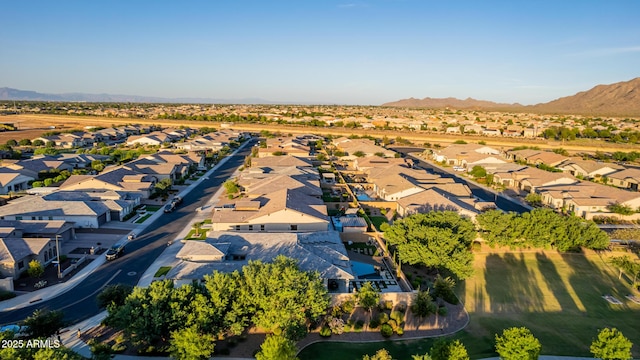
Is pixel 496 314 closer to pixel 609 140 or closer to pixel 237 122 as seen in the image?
pixel 609 140

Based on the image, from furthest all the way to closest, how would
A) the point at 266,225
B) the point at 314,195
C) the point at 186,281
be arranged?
the point at 314,195, the point at 266,225, the point at 186,281

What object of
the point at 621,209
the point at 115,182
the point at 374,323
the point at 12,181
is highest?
the point at 115,182

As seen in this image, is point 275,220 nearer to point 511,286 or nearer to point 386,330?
point 386,330

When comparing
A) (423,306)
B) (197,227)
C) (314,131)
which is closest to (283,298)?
(423,306)

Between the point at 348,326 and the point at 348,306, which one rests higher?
the point at 348,306

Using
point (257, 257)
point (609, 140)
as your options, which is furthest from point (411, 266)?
point (609, 140)

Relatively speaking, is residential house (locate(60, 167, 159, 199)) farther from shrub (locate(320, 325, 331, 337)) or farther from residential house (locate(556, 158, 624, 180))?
residential house (locate(556, 158, 624, 180))

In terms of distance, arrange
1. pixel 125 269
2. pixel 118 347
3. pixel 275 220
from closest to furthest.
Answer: pixel 118 347, pixel 125 269, pixel 275 220
